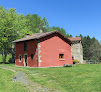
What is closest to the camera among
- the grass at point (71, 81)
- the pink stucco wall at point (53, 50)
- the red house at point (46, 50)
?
the grass at point (71, 81)

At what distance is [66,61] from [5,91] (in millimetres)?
19942

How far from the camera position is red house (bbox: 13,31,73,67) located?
77.7 ft

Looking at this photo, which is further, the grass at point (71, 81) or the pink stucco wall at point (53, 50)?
the pink stucco wall at point (53, 50)

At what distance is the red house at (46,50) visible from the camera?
77.7ft

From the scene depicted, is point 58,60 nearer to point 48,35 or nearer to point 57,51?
point 57,51

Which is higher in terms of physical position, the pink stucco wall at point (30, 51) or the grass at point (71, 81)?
the pink stucco wall at point (30, 51)

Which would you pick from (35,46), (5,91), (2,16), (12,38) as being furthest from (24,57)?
(5,91)

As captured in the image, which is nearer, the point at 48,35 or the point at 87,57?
the point at 48,35

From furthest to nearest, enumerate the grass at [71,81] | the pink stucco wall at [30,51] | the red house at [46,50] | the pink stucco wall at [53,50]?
the pink stucco wall at [30,51]
the pink stucco wall at [53,50]
the red house at [46,50]
the grass at [71,81]

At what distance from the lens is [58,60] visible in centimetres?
2527

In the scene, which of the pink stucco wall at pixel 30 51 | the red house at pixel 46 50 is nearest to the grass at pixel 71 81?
the red house at pixel 46 50

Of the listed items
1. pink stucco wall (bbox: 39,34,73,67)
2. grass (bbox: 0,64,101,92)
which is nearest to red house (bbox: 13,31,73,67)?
pink stucco wall (bbox: 39,34,73,67)

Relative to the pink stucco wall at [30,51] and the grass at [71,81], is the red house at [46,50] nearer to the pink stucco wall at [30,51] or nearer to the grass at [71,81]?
the pink stucco wall at [30,51]

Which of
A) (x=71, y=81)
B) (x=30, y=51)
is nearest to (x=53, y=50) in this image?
(x=30, y=51)
